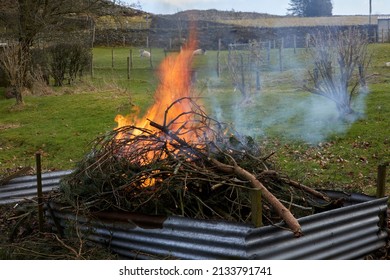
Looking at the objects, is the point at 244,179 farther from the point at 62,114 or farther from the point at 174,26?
the point at 62,114

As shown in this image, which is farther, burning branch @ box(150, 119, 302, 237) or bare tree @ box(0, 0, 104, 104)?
bare tree @ box(0, 0, 104, 104)

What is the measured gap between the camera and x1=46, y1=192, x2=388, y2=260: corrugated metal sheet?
13.8ft

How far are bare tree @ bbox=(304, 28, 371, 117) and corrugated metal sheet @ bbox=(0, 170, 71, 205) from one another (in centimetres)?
725

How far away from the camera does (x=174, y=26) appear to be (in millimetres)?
6941

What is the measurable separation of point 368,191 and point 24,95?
45.4 ft

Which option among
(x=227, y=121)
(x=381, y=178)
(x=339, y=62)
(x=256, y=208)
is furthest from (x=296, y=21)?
(x=256, y=208)

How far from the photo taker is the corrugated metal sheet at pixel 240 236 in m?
4.21

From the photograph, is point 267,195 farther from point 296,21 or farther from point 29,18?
point 29,18

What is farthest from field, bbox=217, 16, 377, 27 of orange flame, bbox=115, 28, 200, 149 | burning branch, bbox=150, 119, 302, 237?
burning branch, bbox=150, 119, 302, 237

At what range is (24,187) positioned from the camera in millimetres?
6621

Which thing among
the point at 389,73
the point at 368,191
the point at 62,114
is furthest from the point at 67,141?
the point at 389,73

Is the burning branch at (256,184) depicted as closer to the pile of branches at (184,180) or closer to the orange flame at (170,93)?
the pile of branches at (184,180)

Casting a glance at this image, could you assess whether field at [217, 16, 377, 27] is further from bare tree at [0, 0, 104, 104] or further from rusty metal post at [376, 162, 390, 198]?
bare tree at [0, 0, 104, 104]

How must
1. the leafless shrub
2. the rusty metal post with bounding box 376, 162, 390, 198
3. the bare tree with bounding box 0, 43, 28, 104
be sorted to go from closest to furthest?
1. the rusty metal post with bounding box 376, 162, 390, 198
2. the leafless shrub
3. the bare tree with bounding box 0, 43, 28, 104
